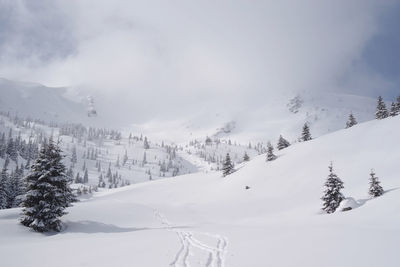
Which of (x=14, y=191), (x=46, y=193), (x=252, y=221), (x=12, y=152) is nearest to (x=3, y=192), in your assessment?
(x=14, y=191)

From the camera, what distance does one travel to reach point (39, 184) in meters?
24.5

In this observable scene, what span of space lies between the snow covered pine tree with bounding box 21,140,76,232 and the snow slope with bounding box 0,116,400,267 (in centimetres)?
151

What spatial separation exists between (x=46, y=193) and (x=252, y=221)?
24067mm

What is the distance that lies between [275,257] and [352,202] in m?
→ 22.5

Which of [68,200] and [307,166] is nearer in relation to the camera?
[68,200]

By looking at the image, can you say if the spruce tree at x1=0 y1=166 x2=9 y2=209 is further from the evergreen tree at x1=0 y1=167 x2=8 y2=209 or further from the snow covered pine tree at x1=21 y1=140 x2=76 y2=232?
the snow covered pine tree at x1=21 y1=140 x2=76 y2=232

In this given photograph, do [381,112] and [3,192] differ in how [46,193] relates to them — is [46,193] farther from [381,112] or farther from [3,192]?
[381,112]

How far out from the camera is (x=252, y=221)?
33156 millimetres

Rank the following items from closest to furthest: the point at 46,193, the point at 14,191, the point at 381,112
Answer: the point at 46,193
the point at 14,191
the point at 381,112

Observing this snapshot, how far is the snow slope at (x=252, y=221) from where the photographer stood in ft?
33.4

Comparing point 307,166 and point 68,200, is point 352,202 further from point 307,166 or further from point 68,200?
point 68,200

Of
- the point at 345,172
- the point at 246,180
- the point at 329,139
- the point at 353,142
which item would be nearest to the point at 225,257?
the point at 345,172

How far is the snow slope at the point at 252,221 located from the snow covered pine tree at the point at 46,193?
1.51 metres

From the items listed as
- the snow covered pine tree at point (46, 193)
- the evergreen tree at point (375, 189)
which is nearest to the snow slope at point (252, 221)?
the evergreen tree at point (375, 189)
